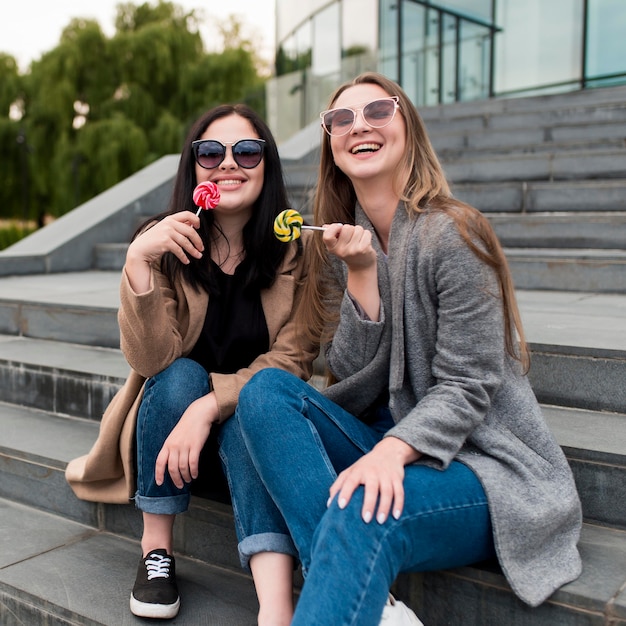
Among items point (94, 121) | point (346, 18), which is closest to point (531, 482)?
point (346, 18)

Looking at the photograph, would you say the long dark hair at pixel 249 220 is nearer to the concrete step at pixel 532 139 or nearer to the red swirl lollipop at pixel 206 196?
the red swirl lollipop at pixel 206 196

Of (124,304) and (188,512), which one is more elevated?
(124,304)

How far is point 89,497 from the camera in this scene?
94.7 inches

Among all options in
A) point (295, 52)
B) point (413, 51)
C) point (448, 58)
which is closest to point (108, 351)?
point (448, 58)

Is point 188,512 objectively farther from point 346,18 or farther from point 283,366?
point 346,18

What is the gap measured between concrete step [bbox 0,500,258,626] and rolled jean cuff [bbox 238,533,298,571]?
27 centimetres

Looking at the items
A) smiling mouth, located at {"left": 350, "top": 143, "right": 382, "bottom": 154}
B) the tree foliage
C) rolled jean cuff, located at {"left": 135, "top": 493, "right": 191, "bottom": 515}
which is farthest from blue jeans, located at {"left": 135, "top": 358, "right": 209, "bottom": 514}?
the tree foliage

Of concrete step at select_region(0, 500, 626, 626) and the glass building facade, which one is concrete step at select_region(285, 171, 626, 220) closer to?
concrete step at select_region(0, 500, 626, 626)

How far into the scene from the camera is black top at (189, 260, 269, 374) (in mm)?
2173

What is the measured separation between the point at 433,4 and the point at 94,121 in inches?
369

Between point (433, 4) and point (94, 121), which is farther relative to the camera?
point (94, 121)

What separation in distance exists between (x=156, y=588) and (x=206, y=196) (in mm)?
1061

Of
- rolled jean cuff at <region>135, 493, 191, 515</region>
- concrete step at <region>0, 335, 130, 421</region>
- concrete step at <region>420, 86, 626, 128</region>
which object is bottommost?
rolled jean cuff at <region>135, 493, 191, 515</region>

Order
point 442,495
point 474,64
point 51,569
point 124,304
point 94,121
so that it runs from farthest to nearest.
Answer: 1. point 94,121
2. point 474,64
3. point 51,569
4. point 124,304
5. point 442,495
